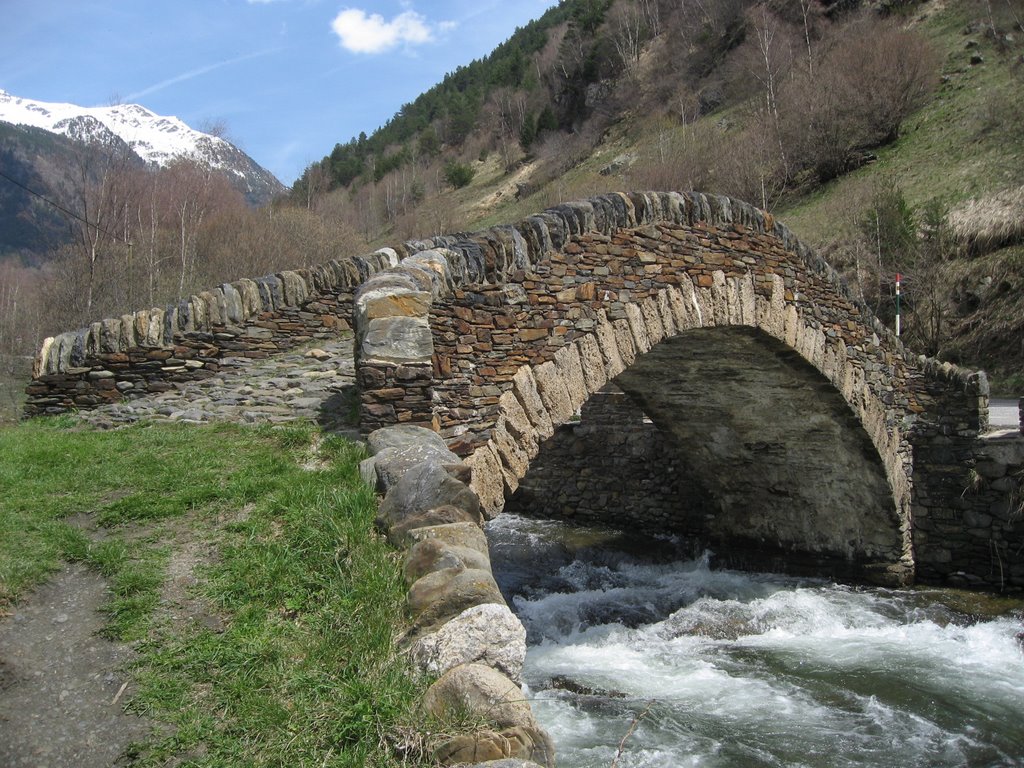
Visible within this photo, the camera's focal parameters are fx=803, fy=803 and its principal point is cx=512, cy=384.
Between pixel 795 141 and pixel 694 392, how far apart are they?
769 inches

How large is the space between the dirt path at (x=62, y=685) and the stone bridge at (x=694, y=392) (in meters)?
2.12

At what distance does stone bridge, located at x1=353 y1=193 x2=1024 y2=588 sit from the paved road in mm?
1208

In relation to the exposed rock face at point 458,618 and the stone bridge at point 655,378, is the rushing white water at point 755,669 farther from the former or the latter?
the exposed rock face at point 458,618

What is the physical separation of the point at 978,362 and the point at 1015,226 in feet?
10.5

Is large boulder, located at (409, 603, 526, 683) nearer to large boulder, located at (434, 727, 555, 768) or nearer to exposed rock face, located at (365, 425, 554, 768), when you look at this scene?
exposed rock face, located at (365, 425, 554, 768)

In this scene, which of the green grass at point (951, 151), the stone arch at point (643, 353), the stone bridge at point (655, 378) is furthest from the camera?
the green grass at point (951, 151)

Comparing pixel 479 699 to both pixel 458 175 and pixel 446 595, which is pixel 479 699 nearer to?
pixel 446 595

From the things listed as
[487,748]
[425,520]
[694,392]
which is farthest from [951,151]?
[487,748]

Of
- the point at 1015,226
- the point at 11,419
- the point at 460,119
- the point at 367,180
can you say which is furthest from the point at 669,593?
the point at 460,119

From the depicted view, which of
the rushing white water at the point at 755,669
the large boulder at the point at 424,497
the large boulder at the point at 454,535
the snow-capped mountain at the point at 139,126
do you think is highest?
the snow-capped mountain at the point at 139,126

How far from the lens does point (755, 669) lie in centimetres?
850

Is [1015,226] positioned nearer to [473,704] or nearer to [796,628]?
[796,628]

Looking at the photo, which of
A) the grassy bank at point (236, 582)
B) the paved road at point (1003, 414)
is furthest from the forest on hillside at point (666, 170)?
the grassy bank at point (236, 582)

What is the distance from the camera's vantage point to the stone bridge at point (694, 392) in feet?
18.4
